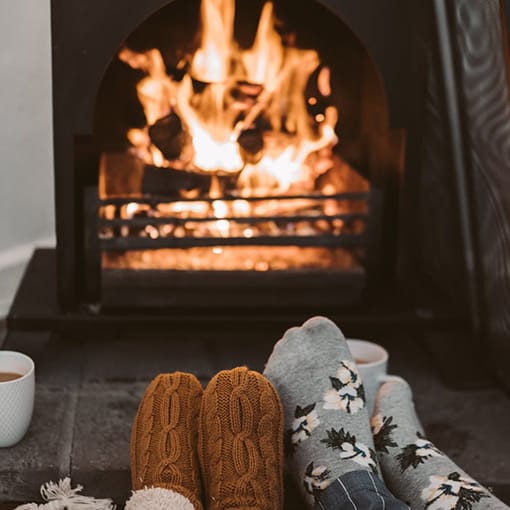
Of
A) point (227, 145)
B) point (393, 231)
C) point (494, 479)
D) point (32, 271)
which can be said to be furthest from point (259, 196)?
point (494, 479)

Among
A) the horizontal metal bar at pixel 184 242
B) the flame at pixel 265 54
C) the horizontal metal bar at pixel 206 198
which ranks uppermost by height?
the flame at pixel 265 54

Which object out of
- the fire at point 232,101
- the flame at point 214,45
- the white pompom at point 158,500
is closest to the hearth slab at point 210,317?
the fire at point 232,101

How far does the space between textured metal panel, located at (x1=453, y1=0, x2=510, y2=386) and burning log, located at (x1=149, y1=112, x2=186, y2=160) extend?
0.47m

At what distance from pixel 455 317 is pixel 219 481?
64cm

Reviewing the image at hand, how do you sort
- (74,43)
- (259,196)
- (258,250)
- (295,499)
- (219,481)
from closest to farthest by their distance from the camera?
(219,481) < (295,499) < (74,43) < (259,196) < (258,250)

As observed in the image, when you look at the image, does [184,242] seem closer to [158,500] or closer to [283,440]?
[283,440]

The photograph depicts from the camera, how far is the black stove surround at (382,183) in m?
1.45

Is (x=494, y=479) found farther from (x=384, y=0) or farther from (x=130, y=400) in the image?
(x=384, y=0)

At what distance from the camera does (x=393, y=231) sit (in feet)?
5.36

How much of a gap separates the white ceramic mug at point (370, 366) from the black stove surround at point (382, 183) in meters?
0.17

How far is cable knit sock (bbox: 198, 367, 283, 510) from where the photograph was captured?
1.14m

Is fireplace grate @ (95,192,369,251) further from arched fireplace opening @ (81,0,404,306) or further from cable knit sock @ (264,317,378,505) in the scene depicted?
cable knit sock @ (264,317,378,505)

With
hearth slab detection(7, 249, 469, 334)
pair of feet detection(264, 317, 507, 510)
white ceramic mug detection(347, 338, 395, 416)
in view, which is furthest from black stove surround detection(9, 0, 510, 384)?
pair of feet detection(264, 317, 507, 510)

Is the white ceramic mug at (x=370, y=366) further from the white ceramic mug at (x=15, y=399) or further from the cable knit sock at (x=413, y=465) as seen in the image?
the white ceramic mug at (x=15, y=399)
